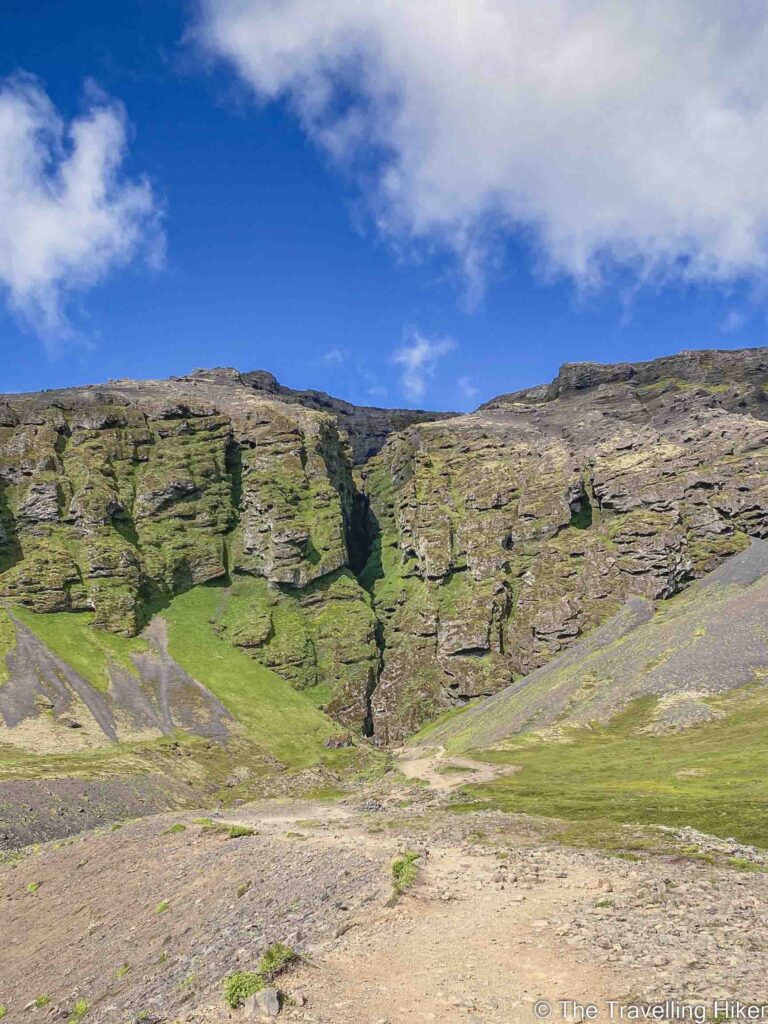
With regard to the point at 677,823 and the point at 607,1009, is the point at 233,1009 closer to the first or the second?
the point at 607,1009

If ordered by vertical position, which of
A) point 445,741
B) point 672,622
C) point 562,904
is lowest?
point 445,741

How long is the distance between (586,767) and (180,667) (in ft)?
393

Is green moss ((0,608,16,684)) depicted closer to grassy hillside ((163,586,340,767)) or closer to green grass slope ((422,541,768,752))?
grassy hillside ((163,586,340,767))

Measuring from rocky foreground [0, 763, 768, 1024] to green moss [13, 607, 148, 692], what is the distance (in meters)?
118

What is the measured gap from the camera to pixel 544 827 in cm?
5131

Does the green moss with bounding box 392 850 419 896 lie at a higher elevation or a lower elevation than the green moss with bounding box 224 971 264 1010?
lower

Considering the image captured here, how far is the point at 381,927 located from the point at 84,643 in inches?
6626

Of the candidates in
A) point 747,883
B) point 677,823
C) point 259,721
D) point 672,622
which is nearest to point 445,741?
point 259,721


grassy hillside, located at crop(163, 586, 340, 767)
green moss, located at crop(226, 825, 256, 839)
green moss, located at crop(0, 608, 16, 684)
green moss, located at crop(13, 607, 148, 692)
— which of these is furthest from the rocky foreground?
green moss, located at crop(13, 607, 148, 692)

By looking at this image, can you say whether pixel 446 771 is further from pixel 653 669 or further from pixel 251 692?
pixel 251 692

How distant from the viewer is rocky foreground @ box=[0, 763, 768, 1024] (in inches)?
749

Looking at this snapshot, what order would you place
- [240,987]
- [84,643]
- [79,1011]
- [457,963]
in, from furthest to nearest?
[84,643] → [79,1011] → [457,963] → [240,987]

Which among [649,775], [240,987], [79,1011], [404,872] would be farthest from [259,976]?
[649,775]

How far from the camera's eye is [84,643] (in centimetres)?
16825
